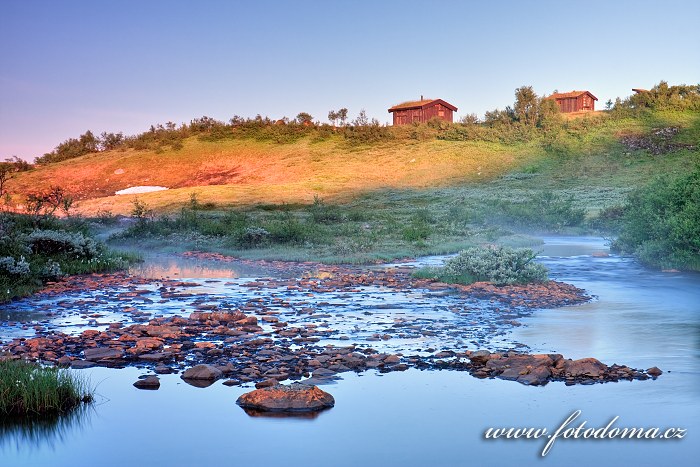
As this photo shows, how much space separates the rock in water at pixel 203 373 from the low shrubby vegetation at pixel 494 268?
829cm

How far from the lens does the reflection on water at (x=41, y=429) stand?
6469 millimetres

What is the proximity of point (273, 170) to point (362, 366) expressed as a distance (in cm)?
5265

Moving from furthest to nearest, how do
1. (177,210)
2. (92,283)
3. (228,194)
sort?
(228,194), (177,210), (92,283)

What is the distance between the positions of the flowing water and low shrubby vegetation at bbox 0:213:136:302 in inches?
139

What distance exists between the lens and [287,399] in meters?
7.16

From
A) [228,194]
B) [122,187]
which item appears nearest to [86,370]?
[228,194]

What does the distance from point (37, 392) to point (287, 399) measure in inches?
86.9

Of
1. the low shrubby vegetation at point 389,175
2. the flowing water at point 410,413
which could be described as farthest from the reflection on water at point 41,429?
the low shrubby vegetation at point 389,175

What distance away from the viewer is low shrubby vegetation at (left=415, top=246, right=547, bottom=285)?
15602 millimetres

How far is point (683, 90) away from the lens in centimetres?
6662

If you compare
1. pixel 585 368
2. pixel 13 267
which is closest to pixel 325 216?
pixel 13 267

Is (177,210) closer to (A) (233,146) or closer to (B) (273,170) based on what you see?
(B) (273,170)

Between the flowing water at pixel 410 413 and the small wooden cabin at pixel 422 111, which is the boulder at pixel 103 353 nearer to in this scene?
the flowing water at pixel 410 413

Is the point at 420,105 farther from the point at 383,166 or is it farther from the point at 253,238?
the point at 253,238
